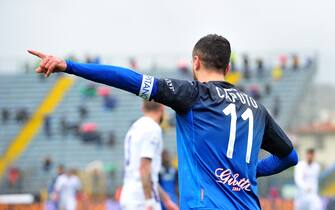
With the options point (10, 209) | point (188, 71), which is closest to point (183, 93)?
point (10, 209)

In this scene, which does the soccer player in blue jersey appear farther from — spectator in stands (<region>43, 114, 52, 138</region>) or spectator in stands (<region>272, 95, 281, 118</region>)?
spectator in stands (<region>43, 114, 52, 138</region>)

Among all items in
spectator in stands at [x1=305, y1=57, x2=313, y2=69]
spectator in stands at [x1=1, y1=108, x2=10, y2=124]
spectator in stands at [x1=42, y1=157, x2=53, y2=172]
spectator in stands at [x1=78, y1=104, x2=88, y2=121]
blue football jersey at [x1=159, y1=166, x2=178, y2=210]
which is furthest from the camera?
spectator in stands at [x1=305, y1=57, x2=313, y2=69]

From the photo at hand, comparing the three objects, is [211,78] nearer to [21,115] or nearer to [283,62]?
[283,62]

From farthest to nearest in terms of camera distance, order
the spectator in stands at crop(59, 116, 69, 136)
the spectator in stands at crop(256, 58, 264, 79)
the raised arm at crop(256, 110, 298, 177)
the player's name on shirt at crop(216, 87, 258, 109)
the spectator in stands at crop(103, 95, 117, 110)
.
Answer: the spectator in stands at crop(103, 95, 117, 110) → the spectator in stands at crop(59, 116, 69, 136) → the spectator in stands at crop(256, 58, 264, 79) → the raised arm at crop(256, 110, 298, 177) → the player's name on shirt at crop(216, 87, 258, 109)

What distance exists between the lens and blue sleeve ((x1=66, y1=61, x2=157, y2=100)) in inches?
174

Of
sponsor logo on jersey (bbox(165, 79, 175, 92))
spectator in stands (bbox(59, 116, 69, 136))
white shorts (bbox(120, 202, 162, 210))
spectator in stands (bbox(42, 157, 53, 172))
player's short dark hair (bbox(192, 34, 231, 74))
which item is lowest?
spectator in stands (bbox(42, 157, 53, 172))

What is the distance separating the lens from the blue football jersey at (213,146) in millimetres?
4676

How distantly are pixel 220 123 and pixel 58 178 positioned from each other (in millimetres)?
19896

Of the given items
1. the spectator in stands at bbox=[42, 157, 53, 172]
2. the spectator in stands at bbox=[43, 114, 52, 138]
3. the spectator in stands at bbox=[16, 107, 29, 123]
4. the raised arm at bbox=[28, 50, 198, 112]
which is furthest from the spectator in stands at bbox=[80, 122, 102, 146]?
the raised arm at bbox=[28, 50, 198, 112]

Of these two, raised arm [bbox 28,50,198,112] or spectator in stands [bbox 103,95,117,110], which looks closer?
raised arm [bbox 28,50,198,112]

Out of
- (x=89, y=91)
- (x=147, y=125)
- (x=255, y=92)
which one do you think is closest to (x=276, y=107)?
→ (x=255, y=92)

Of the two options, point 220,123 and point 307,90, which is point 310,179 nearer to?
point 220,123

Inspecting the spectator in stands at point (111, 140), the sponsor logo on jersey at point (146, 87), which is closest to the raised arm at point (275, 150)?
the sponsor logo on jersey at point (146, 87)

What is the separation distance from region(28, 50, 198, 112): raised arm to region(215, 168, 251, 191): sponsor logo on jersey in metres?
0.40
